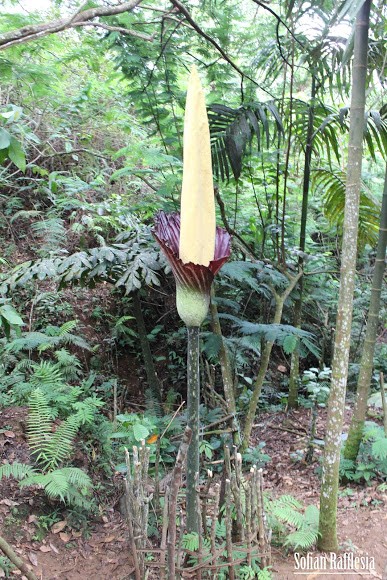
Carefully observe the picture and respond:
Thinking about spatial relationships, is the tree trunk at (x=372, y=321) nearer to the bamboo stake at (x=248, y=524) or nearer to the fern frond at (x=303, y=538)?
the fern frond at (x=303, y=538)

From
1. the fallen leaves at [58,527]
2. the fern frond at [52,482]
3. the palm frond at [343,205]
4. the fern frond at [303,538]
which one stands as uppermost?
the palm frond at [343,205]

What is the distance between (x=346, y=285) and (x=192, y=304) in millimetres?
915

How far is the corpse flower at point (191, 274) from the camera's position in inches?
55.9

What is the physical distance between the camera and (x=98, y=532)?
2.62 meters

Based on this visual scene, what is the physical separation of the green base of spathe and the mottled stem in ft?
0.20

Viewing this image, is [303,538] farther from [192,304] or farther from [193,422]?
[192,304]

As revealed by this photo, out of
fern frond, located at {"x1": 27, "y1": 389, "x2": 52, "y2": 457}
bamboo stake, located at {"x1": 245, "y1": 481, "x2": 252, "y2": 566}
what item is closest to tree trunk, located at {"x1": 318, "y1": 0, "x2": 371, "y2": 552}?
bamboo stake, located at {"x1": 245, "y1": 481, "x2": 252, "y2": 566}

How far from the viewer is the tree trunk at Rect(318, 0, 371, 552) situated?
79.7 inches

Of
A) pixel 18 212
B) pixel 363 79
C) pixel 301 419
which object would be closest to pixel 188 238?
pixel 363 79

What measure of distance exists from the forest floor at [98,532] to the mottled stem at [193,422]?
0.51 metres

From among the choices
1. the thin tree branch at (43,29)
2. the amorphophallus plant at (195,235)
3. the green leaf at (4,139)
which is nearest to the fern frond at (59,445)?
the amorphophallus plant at (195,235)

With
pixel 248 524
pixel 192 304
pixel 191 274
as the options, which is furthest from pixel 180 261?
pixel 248 524

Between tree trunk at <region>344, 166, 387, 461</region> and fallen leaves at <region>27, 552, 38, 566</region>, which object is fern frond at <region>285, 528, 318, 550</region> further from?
fallen leaves at <region>27, 552, 38, 566</region>

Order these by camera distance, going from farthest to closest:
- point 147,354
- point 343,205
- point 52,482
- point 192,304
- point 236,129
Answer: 1. point 343,205
2. point 147,354
3. point 236,129
4. point 52,482
5. point 192,304
